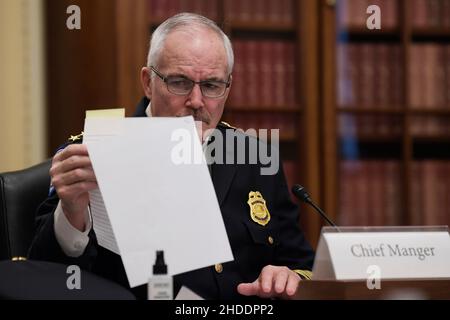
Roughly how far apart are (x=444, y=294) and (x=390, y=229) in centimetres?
15

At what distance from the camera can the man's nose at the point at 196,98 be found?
172 cm

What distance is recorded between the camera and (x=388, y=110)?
3.13m

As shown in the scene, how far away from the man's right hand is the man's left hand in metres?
0.35

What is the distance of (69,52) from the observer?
289cm

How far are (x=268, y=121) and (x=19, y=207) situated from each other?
1491 mm

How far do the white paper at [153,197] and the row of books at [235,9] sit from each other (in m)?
1.82

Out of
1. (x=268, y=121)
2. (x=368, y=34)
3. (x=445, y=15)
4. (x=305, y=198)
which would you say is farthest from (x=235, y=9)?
(x=305, y=198)

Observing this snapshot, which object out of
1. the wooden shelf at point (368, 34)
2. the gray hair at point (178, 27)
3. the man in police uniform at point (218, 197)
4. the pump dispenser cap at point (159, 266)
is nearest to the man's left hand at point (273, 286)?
the man in police uniform at point (218, 197)

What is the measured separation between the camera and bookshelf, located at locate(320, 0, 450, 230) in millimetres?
3076

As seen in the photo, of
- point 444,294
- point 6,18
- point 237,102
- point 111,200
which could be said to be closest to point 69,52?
point 6,18
